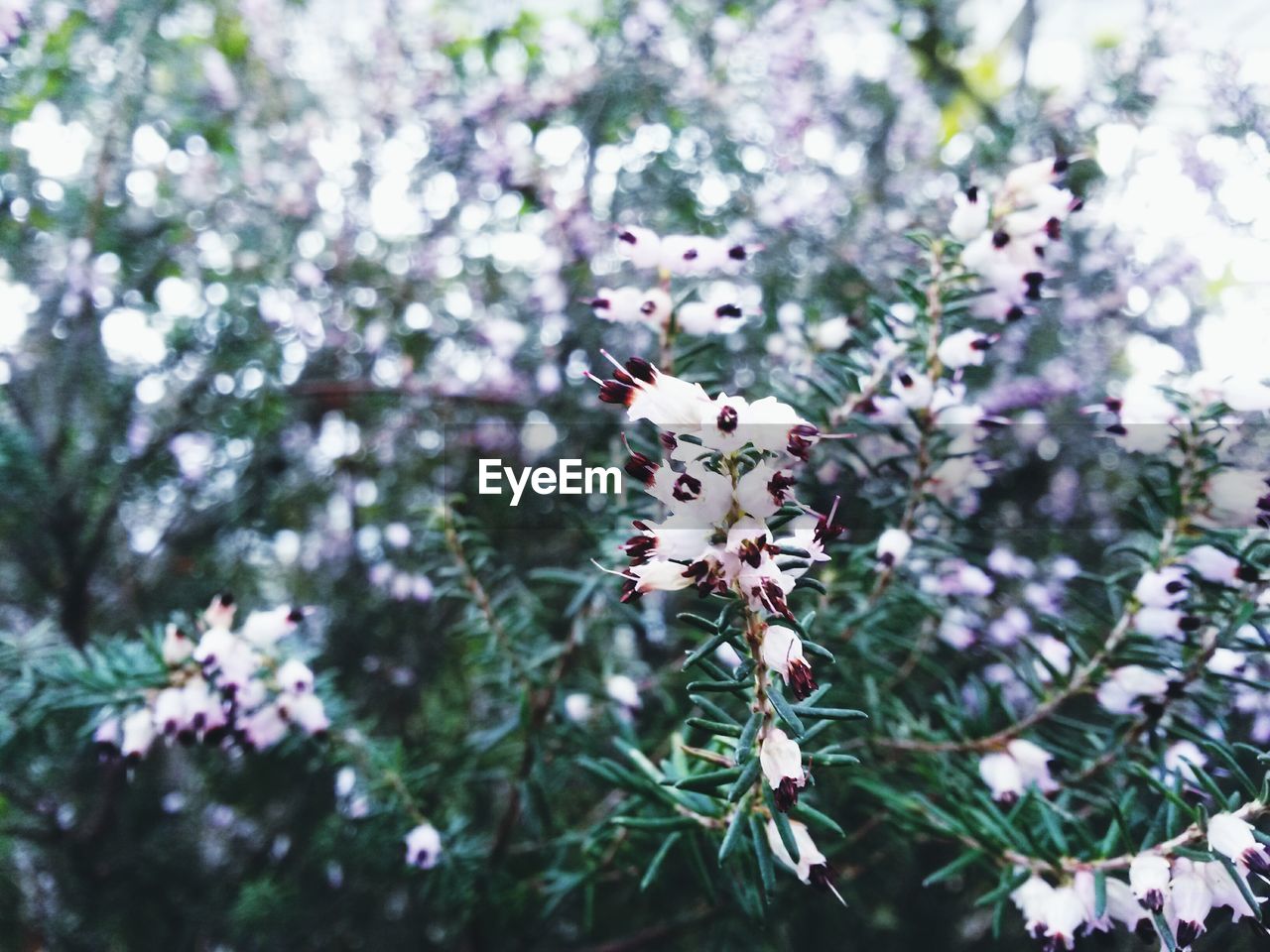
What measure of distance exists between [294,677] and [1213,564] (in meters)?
1.58

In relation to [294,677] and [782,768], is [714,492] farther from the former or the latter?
[294,677]

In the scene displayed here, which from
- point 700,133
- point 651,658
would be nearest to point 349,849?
point 651,658

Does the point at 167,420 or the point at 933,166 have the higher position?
the point at 933,166

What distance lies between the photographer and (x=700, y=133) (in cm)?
307

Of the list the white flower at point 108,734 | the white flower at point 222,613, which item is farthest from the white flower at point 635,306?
the white flower at point 108,734

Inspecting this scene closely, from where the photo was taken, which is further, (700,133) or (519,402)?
(700,133)

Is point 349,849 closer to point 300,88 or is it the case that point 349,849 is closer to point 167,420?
point 167,420

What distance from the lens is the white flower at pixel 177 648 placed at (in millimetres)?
1397

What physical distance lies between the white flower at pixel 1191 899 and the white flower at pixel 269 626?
141cm

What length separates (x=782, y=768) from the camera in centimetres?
86

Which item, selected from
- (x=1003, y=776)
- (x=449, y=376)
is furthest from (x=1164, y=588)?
(x=449, y=376)

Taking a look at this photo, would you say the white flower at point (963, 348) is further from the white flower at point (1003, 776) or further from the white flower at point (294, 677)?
the white flower at point (294, 677)

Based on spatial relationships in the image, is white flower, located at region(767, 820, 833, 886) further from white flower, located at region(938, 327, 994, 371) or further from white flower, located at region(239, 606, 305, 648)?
white flower, located at region(239, 606, 305, 648)

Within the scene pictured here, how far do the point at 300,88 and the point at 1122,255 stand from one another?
3.47 meters
